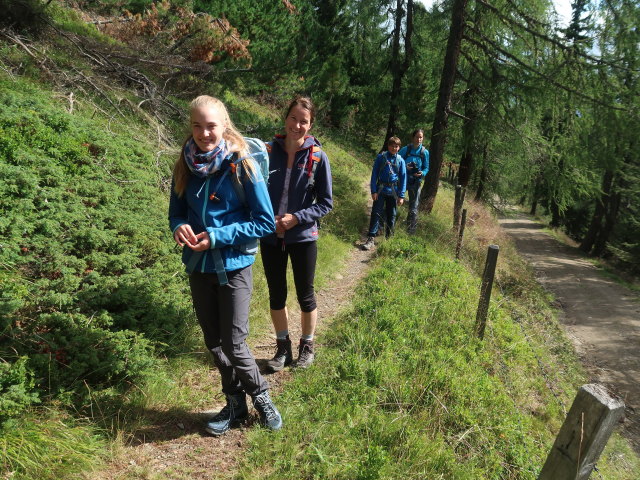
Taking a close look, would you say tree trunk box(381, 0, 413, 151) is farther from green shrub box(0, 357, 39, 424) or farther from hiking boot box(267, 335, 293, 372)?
green shrub box(0, 357, 39, 424)

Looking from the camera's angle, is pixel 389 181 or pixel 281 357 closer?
pixel 281 357

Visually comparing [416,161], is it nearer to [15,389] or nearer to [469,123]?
[469,123]

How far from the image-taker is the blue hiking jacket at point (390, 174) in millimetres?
7102

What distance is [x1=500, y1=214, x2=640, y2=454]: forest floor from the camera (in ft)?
27.6

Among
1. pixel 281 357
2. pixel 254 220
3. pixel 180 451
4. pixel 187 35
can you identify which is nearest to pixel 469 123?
pixel 187 35

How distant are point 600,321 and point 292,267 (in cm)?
1209

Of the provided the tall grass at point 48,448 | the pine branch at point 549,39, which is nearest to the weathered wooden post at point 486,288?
the tall grass at point 48,448

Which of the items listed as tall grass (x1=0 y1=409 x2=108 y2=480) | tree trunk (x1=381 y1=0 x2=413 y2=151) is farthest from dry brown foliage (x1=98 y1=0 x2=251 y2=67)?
tree trunk (x1=381 y1=0 x2=413 y2=151)

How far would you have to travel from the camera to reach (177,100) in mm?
8539

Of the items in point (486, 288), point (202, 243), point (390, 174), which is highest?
point (390, 174)

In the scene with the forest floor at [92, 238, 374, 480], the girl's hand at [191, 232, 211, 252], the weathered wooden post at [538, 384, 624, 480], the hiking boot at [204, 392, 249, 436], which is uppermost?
the girl's hand at [191, 232, 211, 252]

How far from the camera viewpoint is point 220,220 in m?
2.45

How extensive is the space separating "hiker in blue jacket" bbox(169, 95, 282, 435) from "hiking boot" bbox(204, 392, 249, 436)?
0.27 meters

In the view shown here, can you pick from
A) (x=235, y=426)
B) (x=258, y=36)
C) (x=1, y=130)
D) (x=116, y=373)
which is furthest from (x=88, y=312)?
(x=258, y=36)
